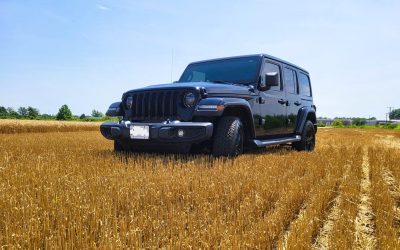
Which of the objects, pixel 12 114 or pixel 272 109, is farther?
pixel 12 114

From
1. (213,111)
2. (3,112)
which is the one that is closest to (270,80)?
(213,111)

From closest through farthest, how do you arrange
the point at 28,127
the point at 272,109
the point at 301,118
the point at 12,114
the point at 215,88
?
the point at 215,88
the point at 272,109
the point at 301,118
the point at 28,127
the point at 12,114

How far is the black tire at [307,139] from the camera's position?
8266mm

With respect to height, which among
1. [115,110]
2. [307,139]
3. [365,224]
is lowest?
[365,224]

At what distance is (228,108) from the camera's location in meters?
5.50

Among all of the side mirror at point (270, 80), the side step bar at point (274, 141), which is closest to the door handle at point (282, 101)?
the side step bar at point (274, 141)

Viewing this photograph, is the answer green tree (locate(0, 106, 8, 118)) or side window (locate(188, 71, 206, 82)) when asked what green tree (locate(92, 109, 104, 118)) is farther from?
side window (locate(188, 71, 206, 82))

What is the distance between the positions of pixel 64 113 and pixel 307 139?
78581 mm

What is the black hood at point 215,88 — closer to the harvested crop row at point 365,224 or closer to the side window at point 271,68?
the side window at point 271,68

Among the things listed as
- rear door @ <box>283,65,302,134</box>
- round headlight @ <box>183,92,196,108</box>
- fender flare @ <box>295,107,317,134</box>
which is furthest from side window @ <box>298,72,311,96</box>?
round headlight @ <box>183,92,196,108</box>

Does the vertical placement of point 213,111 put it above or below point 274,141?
above

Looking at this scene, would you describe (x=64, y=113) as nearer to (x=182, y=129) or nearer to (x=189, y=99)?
(x=189, y=99)

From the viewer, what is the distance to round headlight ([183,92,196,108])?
523 cm

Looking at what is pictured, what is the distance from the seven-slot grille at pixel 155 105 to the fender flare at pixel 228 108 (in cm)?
43
